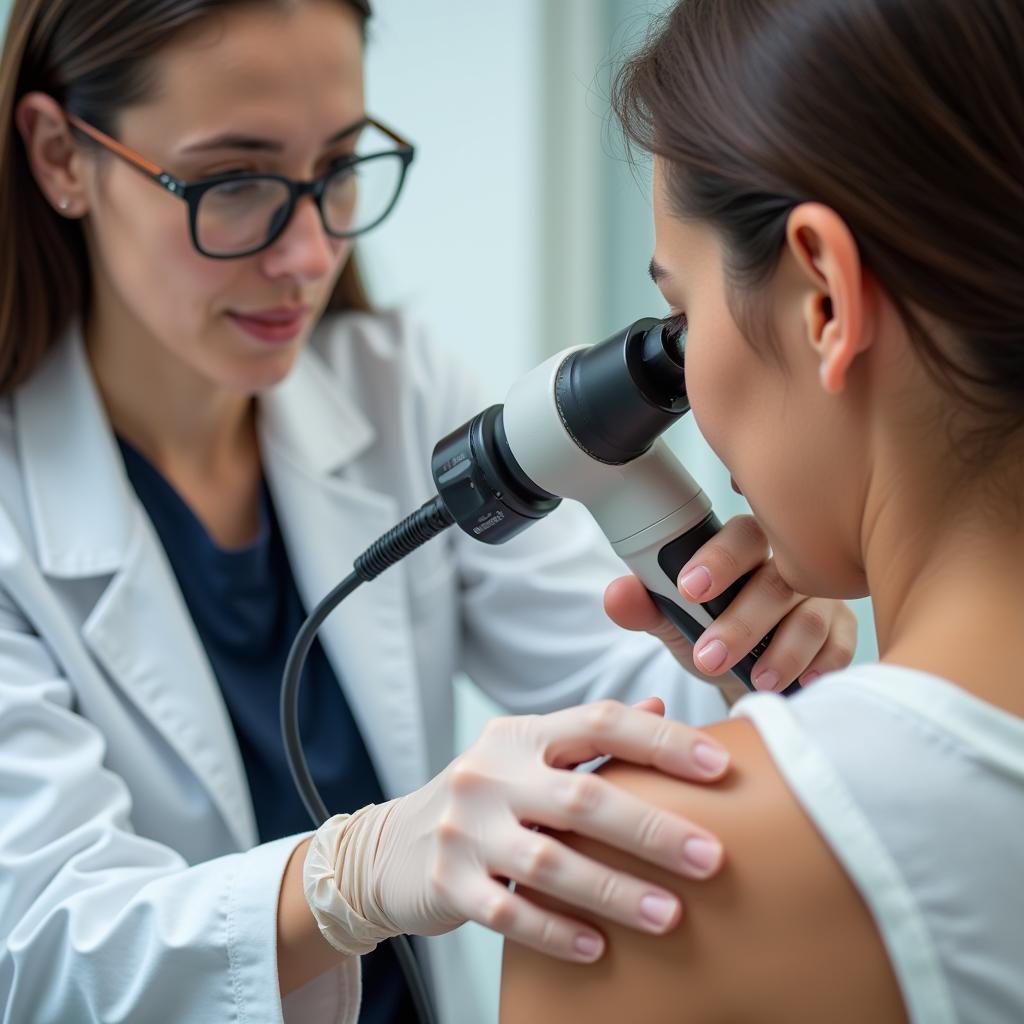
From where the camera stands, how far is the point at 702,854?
25.0 inches

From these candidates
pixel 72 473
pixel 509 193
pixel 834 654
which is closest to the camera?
pixel 834 654

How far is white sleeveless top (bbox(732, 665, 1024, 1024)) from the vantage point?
1.97 feet

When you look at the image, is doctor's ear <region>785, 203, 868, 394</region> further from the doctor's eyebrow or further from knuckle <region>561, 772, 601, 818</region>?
the doctor's eyebrow

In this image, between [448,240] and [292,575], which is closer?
[292,575]

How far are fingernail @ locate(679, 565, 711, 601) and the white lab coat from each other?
13.8 inches

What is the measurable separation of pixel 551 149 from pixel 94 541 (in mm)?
1314

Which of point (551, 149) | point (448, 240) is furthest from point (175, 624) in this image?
point (551, 149)

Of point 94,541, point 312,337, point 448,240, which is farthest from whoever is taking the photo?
point 448,240

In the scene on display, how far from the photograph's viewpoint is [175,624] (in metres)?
1.26

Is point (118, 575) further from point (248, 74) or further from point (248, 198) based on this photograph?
point (248, 74)

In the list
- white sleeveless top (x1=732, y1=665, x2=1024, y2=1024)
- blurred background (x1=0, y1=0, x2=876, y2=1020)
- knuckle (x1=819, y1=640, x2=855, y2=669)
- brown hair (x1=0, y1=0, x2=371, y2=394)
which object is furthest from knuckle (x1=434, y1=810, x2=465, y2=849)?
blurred background (x1=0, y1=0, x2=876, y2=1020)

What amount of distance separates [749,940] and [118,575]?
0.84 m

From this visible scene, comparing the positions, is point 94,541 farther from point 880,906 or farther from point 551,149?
point 551,149

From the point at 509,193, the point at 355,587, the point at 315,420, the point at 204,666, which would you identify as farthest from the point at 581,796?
the point at 509,193
